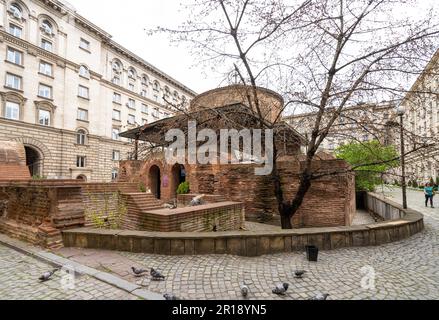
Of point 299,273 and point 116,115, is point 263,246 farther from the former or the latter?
point 116,115

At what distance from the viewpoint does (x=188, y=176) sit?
12.2 meters

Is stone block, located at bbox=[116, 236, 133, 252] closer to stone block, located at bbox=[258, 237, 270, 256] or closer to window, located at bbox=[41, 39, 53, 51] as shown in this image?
stone block, located at bbox=[258, 237, 270, 256]

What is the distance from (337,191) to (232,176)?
460 cm

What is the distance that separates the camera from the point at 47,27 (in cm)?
2484

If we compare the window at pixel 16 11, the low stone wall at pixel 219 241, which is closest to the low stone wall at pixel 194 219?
the low stone wall at pixel 219 241

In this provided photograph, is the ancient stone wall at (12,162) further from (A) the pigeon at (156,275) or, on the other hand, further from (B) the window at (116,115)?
→ (B) the window at (116,115)

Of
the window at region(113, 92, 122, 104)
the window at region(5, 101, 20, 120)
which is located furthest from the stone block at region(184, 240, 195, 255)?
the window at region(113, 92, 122, 104)

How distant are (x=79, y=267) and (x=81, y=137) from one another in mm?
27713

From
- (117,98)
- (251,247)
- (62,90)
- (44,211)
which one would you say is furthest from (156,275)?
(117,98)

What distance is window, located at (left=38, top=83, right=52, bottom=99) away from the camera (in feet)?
77.3
